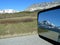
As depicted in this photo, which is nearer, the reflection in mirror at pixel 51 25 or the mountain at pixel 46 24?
the reflection in mirror at pixel 51 25

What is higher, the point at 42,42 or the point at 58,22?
the point at 58,22

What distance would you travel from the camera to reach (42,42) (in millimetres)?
2781

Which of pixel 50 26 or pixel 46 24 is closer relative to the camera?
pixel 50 26

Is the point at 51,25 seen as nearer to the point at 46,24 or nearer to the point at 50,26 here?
the point at 50,26

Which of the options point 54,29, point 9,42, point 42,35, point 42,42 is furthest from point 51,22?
point 9,42

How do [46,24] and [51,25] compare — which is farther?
[46,24]

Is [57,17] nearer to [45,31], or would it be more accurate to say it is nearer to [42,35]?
[45,31]

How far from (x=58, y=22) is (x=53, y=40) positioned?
0.30 meters

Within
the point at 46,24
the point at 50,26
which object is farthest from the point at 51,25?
the point at 46,24

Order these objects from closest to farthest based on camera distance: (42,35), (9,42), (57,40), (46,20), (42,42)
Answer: (57,40) < (46,20) < (42,35) < (42,42) < (9,42)

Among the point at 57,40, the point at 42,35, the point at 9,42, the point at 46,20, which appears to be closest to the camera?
the point at 57,40

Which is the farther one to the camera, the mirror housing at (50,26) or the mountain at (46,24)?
the mountain at (46,24)

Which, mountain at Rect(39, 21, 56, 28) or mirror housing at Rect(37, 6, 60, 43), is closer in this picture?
mirror housing at Rect(37, 6, 60, 43)

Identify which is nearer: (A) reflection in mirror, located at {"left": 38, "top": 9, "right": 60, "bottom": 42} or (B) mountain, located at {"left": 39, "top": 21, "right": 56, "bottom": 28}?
(A) reflection in mirror, located at {"left": 38, "top": 9, "right": 60, "bottom": 42}
